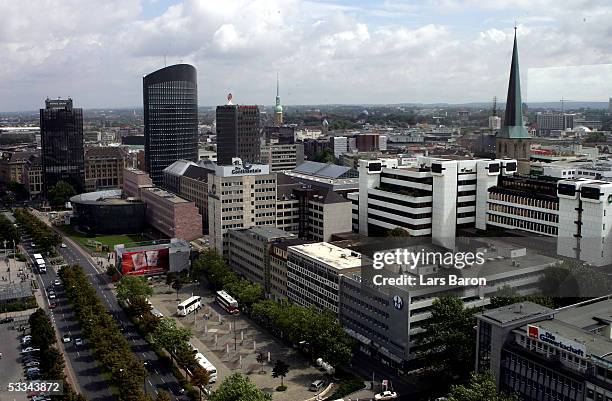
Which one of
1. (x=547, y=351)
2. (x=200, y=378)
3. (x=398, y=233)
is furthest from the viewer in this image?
(x=398, y=233)

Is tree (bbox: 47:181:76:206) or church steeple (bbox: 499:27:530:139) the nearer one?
church steeple (bbox: 499:27:530:139)

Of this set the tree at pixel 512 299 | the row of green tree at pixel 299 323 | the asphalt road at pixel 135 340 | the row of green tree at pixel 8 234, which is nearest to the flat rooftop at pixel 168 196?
the asphalt road at pixel 135 340

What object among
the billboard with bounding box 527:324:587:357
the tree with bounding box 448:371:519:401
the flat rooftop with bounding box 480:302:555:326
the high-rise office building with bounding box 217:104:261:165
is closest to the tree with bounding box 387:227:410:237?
the flat rooftop with bounding box 480:302:555:326

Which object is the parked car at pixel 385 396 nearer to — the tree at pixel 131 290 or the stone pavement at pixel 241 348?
the stone pavement at pixel 241 348

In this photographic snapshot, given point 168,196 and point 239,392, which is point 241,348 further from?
point 168,196

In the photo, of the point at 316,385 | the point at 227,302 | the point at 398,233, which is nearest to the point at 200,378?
the point at 316,385

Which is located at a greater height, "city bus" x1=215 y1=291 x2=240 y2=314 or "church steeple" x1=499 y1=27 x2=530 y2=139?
"church steeple" x1=499 y1=27 x2=530 y2=139

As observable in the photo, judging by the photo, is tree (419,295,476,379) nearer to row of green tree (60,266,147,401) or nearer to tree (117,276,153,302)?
row of green tree (60,266,147,401)
